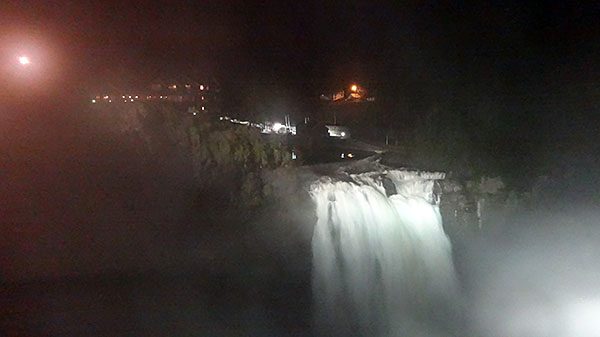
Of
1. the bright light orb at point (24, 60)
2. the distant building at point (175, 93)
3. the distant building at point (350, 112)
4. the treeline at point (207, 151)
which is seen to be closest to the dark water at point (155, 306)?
the treeline at point (207, 151)


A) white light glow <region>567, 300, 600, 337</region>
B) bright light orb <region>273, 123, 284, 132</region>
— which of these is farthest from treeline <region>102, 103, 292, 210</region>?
white light glow <region>567, 300, 600, 337</region>

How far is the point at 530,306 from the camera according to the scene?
1092 centimetres

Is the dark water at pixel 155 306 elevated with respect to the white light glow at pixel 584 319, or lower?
elevated

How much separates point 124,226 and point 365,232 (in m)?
4.53

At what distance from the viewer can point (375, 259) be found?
36.3 ft

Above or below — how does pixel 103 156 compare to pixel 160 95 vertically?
below

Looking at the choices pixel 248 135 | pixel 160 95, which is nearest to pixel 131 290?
pixel 248 135

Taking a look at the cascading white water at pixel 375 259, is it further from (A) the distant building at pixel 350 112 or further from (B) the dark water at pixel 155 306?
(A) the distant building at pixel 350 112

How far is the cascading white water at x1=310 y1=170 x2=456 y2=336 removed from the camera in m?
10.8

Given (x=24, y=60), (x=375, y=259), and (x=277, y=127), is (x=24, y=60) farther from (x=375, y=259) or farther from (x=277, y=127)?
(x=375, y=259)

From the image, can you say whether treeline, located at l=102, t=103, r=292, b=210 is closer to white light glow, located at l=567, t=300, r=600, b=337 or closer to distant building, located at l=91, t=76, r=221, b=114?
distant building, located at l=91, t=76, r=221, b=114

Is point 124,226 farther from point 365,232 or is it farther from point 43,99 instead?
point 365,232

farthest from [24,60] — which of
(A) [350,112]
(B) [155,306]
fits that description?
(A) [350,112]

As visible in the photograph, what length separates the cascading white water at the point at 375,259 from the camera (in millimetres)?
10805
